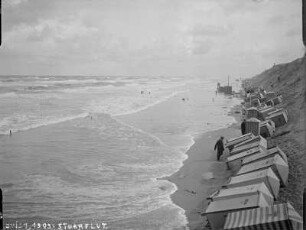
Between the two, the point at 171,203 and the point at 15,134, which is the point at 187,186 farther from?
the point at 15,134

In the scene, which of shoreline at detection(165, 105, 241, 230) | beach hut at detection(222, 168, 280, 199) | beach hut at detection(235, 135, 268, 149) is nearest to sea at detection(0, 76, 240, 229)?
shoreline at detection(165, 105, 241, 230)

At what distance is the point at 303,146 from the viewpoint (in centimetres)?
1780

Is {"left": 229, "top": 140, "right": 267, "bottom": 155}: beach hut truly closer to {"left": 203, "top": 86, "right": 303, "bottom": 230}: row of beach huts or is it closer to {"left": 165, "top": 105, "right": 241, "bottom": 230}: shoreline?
{"left": 203, "top": 86, "right": 303, "bottom": 230}: row of beach huts

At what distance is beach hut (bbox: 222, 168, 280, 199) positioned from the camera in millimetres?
12797

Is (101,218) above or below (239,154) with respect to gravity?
below

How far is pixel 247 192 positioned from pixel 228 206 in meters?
0.88

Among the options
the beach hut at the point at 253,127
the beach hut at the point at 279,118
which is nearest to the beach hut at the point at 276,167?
the beach hut at the point at 253,127

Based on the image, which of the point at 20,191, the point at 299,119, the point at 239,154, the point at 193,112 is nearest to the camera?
the point at 20,191

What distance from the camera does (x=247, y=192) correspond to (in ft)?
37.7

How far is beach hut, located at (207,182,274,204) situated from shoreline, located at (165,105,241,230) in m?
1.41

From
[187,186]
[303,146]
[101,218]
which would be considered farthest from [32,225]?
[303,146]

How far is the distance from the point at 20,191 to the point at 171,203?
6.80 m

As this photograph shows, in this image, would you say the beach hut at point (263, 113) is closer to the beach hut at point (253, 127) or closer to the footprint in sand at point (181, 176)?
the beach hut at point (253, 127)

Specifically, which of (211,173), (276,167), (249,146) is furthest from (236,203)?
(249,146)
